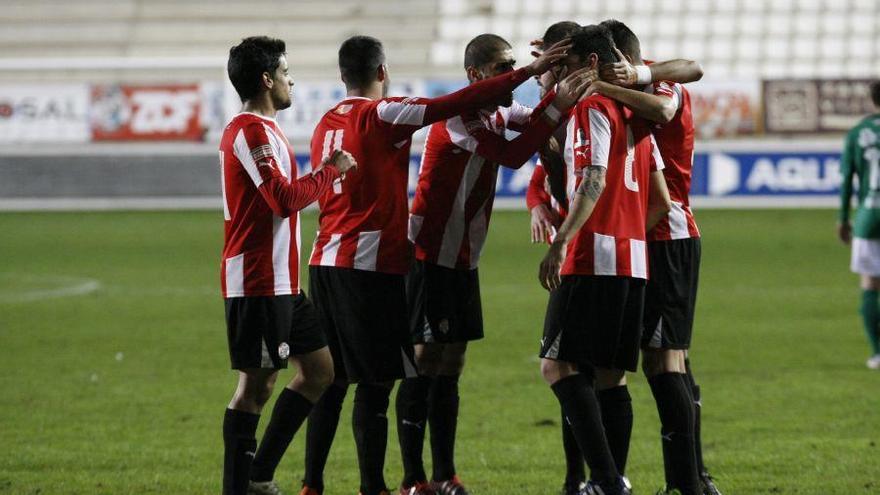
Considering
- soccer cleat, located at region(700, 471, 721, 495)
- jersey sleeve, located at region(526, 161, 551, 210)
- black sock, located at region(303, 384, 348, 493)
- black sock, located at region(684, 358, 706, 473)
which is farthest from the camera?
jersey sleeve, located at region(526, 161, 551, 210)

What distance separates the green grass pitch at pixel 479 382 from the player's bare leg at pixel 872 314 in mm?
186

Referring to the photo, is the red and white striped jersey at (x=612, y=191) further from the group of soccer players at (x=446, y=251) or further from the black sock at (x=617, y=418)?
the black sock at (x=617, y=418)

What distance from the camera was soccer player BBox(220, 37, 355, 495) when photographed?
185 inches

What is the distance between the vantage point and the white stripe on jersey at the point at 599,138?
15.2 ft

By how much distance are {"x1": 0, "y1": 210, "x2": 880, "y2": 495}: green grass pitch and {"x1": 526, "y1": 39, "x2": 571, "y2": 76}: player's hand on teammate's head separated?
1852 millimetres

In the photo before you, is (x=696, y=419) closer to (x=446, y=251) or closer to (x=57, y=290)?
(x=446, y=251)

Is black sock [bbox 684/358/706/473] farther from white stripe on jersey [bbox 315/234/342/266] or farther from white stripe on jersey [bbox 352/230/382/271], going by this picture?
white stripe on jersey [bbox 315/234/342/266]

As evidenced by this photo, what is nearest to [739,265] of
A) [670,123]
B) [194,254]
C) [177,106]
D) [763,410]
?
[194,254]

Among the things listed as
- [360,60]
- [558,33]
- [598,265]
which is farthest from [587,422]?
[360,60]

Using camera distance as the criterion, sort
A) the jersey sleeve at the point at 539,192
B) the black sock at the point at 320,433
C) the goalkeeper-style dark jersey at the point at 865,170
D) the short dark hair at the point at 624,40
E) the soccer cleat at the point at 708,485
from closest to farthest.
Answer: the short dark hair at the point at 624,40
the black sock at the point at 320,433
the soccer cleat at the point at 708,485
the jersey sleeve at the point at 539,192
the goalkeeper-style dark jersey at the point at 865,170

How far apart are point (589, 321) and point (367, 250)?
0.88 metres

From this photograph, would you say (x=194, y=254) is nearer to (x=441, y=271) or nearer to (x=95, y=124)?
(x=95, y=124)

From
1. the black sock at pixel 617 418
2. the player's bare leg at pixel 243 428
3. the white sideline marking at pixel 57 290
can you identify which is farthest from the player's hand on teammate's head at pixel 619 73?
the white sideline marking at pixel 57 290

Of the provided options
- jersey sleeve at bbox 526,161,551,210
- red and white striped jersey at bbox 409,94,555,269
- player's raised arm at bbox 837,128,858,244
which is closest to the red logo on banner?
player's raised arm at bbox 837,128,858,244
